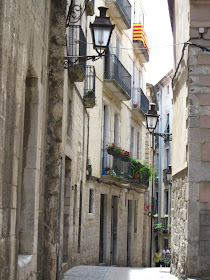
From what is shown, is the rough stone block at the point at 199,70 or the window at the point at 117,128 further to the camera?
the window at the point at 117,128

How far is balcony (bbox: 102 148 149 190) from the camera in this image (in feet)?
71.4

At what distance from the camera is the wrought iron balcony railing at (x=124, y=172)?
880 inches

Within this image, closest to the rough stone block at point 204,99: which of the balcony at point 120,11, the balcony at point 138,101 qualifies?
the balcony at point 120,11

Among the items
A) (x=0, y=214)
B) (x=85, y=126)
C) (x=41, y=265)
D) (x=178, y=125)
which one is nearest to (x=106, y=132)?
(x=85, y=126)

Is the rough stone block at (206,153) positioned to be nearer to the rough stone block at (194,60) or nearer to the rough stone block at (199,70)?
the rough stone block at (199,70)

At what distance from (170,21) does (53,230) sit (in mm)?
9383

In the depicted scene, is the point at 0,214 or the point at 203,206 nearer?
the point at 0,214

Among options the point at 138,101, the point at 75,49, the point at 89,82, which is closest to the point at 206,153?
the point at 75,49

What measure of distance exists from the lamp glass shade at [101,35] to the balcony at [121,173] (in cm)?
1082

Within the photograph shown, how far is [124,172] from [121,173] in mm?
839

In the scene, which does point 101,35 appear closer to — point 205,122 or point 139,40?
point 205,122

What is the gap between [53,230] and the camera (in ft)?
34.0

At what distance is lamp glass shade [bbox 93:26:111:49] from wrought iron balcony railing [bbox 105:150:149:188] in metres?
11.0

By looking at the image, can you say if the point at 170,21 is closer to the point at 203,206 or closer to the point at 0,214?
the point at 203,206
